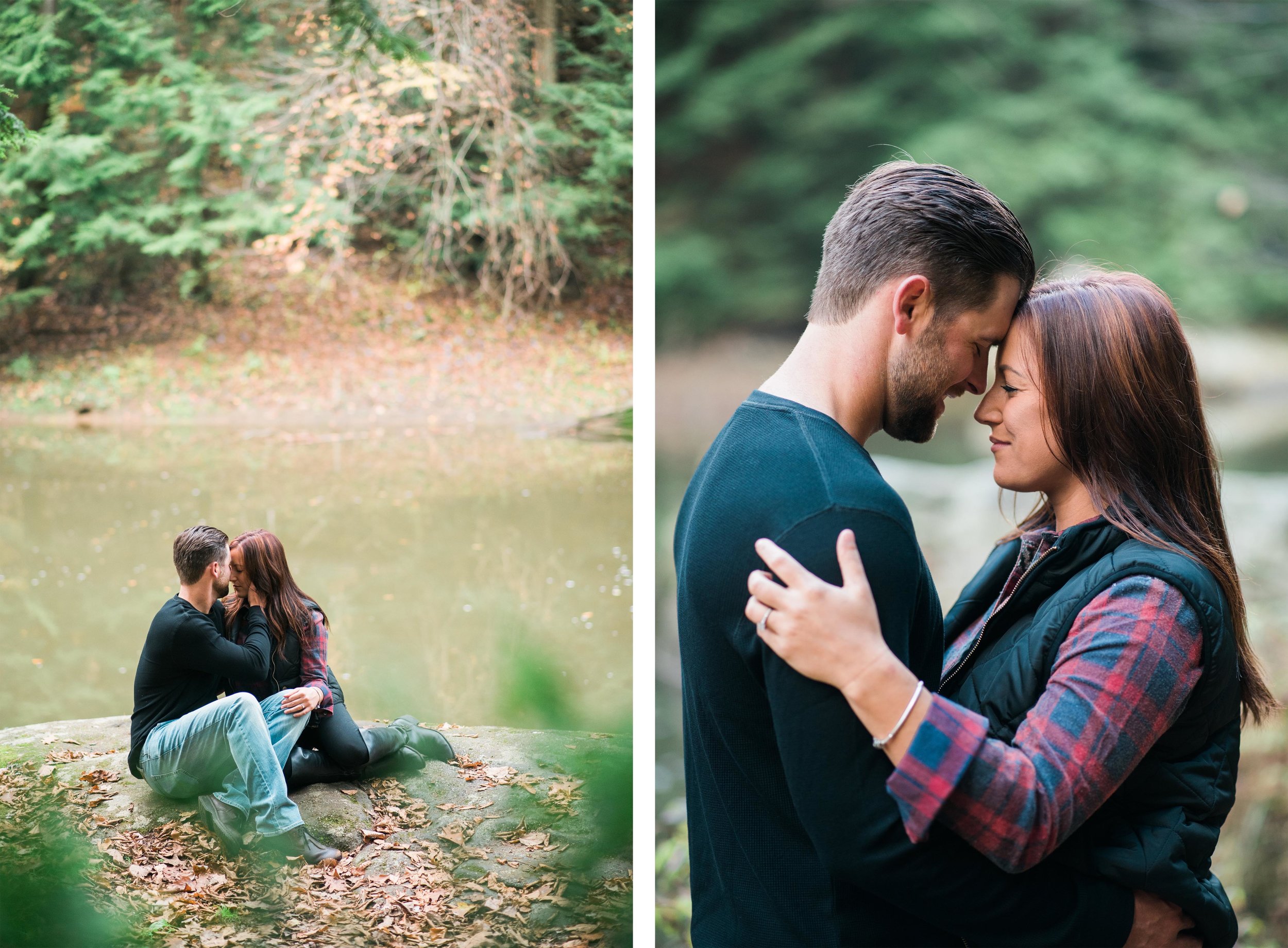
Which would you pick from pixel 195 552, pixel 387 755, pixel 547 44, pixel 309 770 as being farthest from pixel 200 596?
pixel 547 44

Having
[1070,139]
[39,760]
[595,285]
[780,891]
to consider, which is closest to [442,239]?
[595,285]

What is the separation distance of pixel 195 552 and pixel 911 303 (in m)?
1.76

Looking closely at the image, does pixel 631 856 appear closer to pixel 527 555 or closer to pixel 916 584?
pixel 527 555

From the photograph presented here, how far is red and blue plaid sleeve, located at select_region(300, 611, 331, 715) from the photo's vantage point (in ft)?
7.43

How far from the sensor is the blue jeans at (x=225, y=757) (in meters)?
2.13

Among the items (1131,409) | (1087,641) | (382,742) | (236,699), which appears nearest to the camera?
(1087,641)

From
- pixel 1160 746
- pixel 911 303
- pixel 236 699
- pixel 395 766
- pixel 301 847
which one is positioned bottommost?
pixel 301 847

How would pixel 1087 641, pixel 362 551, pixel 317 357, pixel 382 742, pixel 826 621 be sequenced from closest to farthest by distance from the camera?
pixel 826 621
pixel 1087 641
pixel 382 742
pixel 362 551
pixel 317 357

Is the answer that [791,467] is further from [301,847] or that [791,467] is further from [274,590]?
[301,847]

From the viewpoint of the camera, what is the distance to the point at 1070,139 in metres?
3.84

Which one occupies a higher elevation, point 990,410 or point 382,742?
point 990,410

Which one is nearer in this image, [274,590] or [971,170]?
[274,590]

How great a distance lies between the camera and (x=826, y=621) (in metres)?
0.94

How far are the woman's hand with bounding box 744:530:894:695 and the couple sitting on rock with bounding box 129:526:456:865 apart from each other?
5.12ft
